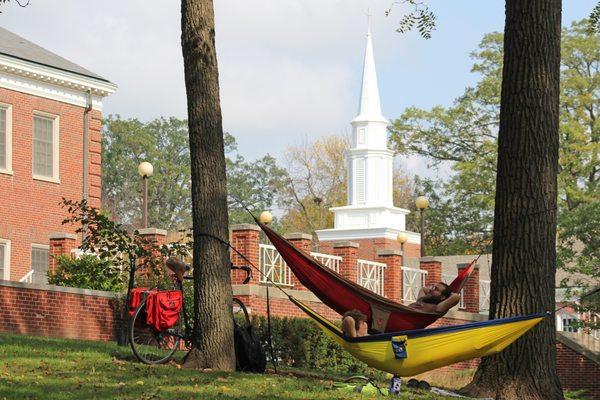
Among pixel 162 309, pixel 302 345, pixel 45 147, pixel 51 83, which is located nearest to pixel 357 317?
pixel 162 309

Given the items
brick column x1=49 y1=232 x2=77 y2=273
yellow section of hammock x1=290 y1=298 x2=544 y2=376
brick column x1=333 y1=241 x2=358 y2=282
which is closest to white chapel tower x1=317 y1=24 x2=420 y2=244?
brick column x1=333 y1=241 x2=358 y2=282

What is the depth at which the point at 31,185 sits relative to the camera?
3272cm

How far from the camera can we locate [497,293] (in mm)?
13867

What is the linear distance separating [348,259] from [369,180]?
25853 millimetres

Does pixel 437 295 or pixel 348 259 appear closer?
pixel 437 295

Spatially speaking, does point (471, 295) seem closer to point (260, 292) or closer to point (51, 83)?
point (260, 292)

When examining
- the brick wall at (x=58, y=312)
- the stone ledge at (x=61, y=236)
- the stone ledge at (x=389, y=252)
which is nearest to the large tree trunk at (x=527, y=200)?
the brick wall at (x=58, y=312)

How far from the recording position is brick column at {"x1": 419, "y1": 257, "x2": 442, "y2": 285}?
33125 millimetres

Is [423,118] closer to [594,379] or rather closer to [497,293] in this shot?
[594,379]

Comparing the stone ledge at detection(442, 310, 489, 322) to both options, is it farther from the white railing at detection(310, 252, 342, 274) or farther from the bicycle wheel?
the bicycle wheel

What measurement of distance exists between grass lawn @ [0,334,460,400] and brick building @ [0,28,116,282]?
17743 millimetres

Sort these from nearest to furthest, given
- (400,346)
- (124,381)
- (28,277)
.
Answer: (124,381), (400,346), (28,277)

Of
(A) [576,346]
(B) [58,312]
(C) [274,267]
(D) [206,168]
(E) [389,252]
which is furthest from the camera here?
(A) [576,346]

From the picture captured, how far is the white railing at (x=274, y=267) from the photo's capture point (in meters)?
27.7
